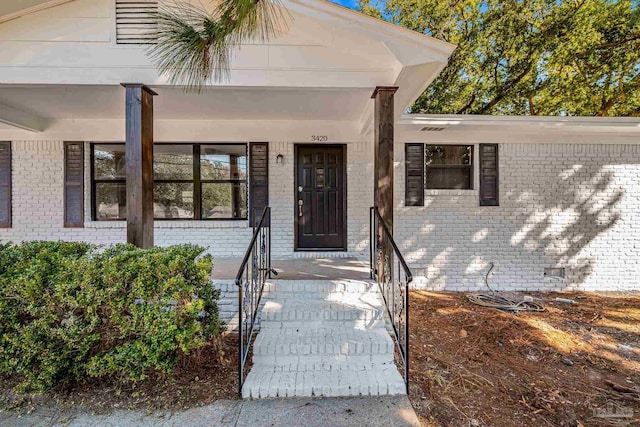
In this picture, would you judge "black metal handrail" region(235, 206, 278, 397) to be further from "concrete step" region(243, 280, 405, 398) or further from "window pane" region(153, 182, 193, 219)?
"window pane" region(153, 182, 193, 219)

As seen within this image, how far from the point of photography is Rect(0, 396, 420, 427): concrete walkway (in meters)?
2.13

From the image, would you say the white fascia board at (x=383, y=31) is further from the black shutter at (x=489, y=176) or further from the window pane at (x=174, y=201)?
the window pane at (x=174, y=201)

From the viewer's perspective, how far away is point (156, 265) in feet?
8.26

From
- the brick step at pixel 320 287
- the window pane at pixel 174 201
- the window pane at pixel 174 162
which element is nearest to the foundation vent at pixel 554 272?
the brick step at pixel 320 287

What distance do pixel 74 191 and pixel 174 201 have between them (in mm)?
1682

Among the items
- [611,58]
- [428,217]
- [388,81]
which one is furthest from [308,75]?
[611,58]

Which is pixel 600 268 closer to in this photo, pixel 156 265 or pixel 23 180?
pixel 156 265

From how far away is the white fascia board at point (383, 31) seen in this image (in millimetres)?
3223

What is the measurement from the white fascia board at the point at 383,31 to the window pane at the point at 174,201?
3562mm

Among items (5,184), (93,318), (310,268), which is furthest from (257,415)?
(5,184)

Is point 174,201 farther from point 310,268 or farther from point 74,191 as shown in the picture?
point 310,268

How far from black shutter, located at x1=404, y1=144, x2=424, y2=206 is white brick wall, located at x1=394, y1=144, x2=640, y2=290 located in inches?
4.5

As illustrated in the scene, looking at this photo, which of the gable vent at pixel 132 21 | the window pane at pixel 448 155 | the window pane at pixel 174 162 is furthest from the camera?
the window pane at pixel 448 155

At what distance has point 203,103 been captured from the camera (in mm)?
4578
